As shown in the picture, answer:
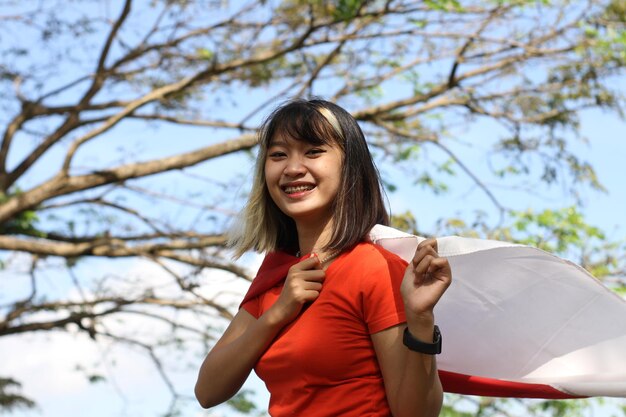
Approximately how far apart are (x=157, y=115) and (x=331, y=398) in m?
7.29

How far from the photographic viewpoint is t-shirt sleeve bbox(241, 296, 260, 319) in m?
2.11

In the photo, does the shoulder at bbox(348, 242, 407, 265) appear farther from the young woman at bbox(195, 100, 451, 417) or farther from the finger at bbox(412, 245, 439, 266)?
the finger at bbox(412, 245, 439, 266)

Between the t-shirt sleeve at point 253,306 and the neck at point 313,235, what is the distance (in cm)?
16

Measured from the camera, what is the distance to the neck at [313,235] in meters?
2.03

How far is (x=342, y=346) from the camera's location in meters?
1.81

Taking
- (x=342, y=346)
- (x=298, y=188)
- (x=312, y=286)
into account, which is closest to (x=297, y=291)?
(x=312, y=286)

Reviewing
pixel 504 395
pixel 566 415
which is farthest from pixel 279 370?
pixel 566 415

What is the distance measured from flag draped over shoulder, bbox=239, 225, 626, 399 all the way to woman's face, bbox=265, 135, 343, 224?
122mm

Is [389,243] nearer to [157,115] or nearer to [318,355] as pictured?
[318,355]

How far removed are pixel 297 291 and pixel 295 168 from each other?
28 centimetres

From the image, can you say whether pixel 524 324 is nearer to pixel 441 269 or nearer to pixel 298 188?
pixel 441 269

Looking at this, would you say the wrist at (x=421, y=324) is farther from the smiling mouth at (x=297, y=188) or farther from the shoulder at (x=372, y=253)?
the smiling mouth at (x=297, y=188)

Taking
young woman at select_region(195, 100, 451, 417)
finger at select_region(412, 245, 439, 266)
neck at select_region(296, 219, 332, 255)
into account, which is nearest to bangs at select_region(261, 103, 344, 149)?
young woman at select_region(195, 100, 451, 417)

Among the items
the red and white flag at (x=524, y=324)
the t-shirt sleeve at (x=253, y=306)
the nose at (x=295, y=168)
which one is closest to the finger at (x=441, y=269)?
the red and white flag at (x=524, y=324)
